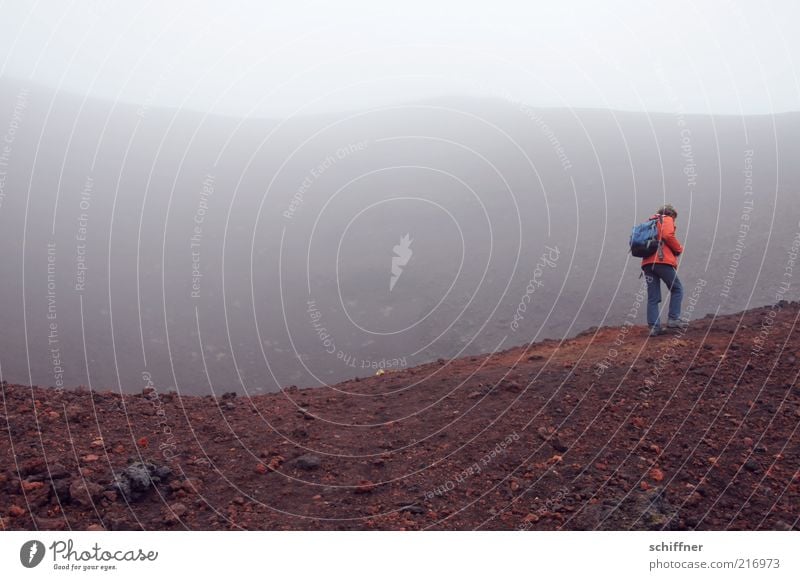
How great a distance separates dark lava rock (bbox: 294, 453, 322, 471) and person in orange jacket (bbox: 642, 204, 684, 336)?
707 centimetres

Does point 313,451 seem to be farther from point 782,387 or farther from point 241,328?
point 241,328

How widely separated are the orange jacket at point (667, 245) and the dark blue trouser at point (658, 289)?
116 millimetres

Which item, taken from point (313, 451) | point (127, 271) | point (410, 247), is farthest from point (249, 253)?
point (313, 451)

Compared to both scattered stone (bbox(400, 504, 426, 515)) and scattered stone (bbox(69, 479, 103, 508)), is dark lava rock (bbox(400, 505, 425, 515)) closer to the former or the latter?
scattered stone (bbox(400, 504, 426, 515))

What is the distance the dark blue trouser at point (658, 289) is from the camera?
10.7 metres

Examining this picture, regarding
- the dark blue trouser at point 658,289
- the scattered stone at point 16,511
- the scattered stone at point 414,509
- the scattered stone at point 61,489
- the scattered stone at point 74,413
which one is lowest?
the scattered stone at point 414,509

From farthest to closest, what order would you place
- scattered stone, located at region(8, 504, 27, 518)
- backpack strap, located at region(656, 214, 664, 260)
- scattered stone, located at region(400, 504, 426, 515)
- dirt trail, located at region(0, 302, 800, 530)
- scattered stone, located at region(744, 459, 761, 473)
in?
backpack strap, located at region(656, 214, 664, 260) → scattered stone, located at region(744, 459, 761, 473) → scattered stone, located at region(400, 504, 426, 515) → dirt trail, located at region(0, 302, 800, 530) → scattered stone, located at region(8, 504, 27, 518)

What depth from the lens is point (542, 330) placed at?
26.7m

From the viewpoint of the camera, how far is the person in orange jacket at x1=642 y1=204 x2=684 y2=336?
34.8 feet

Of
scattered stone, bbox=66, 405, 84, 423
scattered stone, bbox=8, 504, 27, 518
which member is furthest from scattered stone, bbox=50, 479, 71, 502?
scattered stone, bbox=66, 405, 84, 423

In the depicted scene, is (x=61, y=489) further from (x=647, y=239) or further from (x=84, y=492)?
(x=647, y=239)

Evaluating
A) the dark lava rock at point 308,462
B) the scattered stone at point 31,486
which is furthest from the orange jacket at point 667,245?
the scattered stone at point 31,486

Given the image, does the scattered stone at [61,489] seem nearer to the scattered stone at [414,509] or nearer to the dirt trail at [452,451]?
the dirt trail at [452,451]
